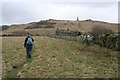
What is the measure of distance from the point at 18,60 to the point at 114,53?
783 centimetres

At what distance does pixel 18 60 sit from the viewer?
79.6ft

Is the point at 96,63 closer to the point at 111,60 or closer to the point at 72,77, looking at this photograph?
the point at 111,60

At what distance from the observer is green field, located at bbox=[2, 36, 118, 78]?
20047mm

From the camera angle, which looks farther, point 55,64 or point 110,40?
point 110,40

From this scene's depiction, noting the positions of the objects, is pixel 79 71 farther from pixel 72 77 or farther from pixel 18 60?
pixel 18 60

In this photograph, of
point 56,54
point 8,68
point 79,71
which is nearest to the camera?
point 79,71

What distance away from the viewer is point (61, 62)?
23.2 metres

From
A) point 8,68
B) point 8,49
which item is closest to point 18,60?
point 8,68

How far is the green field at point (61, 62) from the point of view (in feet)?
65.8

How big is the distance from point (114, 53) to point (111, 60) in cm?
264

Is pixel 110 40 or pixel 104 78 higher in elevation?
pixel 110 40

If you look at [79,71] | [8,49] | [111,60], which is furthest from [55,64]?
[8,49]

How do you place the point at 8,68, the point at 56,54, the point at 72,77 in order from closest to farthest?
the point at 72,77, the point at 8,68, the point at 56,54

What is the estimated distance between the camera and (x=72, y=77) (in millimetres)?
19016
